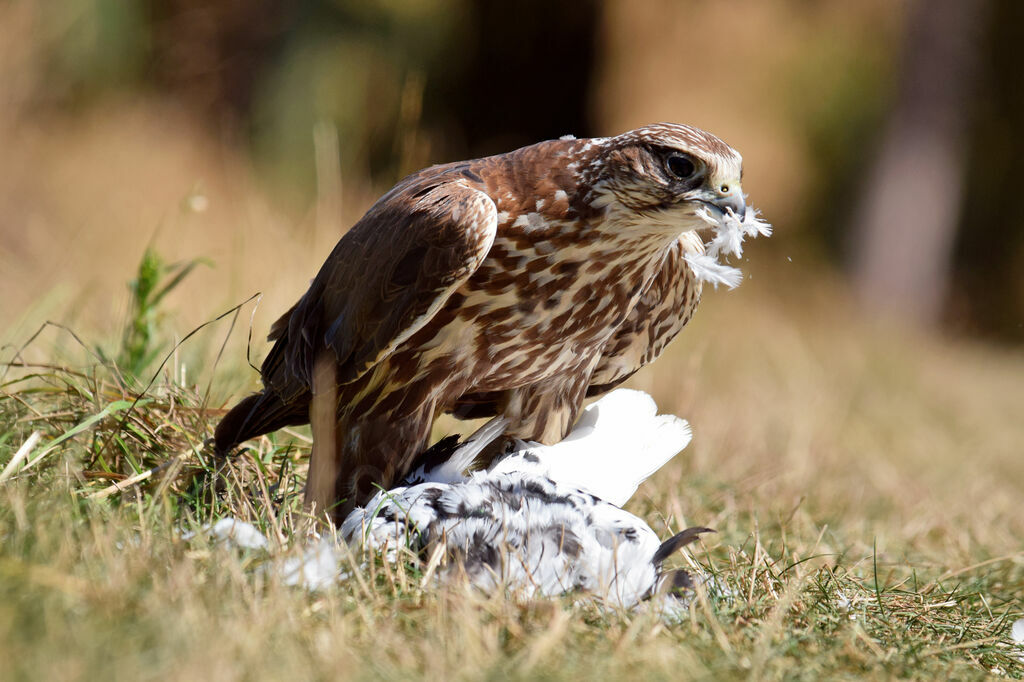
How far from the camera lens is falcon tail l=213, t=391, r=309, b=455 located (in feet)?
8.95

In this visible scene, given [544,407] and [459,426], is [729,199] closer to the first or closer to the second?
[544,407]

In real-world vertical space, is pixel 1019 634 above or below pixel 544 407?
below

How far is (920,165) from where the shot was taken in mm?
9906

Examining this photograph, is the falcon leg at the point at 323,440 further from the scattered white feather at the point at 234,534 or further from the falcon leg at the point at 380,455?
the scattered white feather at the point at 234,534

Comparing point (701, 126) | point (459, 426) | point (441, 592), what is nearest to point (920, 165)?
point (701, 126)

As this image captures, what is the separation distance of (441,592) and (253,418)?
0.99 metres

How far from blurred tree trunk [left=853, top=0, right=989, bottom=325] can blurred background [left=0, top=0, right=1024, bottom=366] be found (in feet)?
0.07

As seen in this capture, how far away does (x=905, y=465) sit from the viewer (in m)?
5.05

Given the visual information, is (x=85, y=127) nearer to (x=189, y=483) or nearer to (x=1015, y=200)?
(x=189, y=483)

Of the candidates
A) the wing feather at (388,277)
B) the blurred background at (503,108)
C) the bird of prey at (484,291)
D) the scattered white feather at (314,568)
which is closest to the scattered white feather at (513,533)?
the scattered white feather at (314,568)

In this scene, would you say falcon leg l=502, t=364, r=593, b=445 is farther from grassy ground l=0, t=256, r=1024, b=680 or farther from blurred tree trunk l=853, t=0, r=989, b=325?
blurred tree trunk l=853, t=0, r=989, b=325

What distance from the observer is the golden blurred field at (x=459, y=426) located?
5.69 ft

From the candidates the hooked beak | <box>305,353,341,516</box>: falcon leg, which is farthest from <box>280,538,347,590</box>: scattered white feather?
the hooked beak

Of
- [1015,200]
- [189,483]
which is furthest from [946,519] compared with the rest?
[1015,200]
